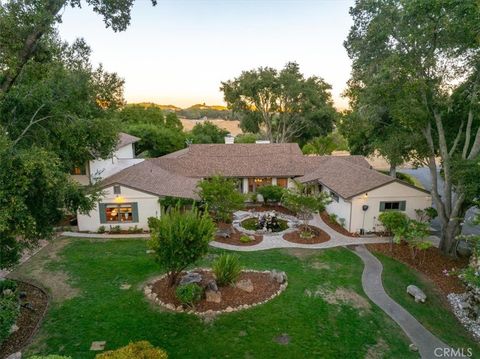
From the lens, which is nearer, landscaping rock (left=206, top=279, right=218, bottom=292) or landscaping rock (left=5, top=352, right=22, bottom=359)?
landscaping rock (left=5, top=352, right=22, bottom=359)

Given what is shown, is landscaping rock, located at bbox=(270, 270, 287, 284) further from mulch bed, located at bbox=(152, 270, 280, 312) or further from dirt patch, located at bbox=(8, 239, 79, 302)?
dirt patch, located at bbox=(8, 239, 79, 302)

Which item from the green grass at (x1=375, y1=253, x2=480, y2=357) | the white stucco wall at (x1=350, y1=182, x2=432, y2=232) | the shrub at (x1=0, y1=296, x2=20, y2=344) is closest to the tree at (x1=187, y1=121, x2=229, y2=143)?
the white stucco wall at (x1=350, y1=182, x2=432, y2=232)

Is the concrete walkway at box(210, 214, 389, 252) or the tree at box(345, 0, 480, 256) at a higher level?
the tree at box(345, 0, 480, 256)

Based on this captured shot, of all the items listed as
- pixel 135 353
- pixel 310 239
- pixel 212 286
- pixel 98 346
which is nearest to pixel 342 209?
pixel 310 239

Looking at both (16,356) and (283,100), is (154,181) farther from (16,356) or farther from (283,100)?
(283,100)

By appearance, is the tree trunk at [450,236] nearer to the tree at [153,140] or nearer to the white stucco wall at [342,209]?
the white stucco wall at [342,209]

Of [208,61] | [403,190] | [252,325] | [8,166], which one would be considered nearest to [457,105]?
[403,190]
